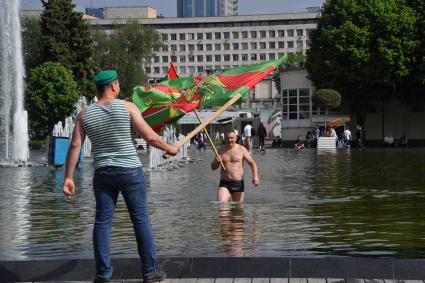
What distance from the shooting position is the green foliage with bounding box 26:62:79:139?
3255 inches

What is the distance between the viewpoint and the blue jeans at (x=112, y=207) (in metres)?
8.41

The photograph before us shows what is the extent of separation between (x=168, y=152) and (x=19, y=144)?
111 ft

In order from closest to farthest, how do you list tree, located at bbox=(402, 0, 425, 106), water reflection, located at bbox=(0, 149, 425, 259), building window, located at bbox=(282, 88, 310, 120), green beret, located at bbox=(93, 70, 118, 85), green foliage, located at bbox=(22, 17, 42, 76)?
green beret, located at bbox=(93, 70, 118, 85) < water reflection, located at bbox=(0, 149, 425, 259) < tree, located at bbox=(402, 0, 425, 106) < building window, located at bbox=(282, 88, 310, 120) < green foliage, located at bbox=(22, 17, 42, 76)

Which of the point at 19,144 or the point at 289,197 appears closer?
the point at 289,197

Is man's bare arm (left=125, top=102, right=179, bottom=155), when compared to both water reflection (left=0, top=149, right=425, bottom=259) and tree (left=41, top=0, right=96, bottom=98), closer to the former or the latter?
water reflection (left=0, top=149, right=425, bottom=259)

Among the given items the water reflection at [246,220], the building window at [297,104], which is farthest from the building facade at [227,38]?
the water reflection at [246,220]

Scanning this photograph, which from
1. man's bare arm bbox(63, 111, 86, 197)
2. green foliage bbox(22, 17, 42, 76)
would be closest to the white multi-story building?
green foliage bbox(22, 17, 42, 76)

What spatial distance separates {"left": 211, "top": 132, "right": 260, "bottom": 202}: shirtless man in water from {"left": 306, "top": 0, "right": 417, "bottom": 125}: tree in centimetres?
5679

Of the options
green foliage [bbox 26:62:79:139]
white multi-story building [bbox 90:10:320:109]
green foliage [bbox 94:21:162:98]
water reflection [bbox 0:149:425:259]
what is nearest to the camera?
water reflection [bbox 0:149:425:259]

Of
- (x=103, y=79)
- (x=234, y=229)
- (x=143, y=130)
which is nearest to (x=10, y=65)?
(x=234, y=229)

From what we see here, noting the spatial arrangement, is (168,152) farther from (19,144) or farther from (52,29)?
(52,29)

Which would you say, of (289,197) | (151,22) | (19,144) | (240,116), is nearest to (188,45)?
(151,22)

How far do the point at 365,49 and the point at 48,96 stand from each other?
27.8 m

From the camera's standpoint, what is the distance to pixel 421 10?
75.2 m
